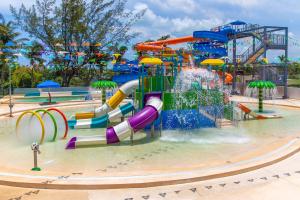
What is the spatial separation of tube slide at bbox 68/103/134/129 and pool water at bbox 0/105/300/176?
0.50m

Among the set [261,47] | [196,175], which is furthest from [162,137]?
[261,47]

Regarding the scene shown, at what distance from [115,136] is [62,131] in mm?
2822

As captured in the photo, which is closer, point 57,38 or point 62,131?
point 62,131

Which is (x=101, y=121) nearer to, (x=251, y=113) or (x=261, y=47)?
(x=251, y=113)

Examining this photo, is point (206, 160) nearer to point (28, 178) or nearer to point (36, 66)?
point (28, 178)

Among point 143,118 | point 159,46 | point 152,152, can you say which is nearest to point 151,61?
point 159,46

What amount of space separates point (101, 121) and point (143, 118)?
13.9 feet

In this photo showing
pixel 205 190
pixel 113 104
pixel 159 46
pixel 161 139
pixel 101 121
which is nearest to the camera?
pixel 205 190

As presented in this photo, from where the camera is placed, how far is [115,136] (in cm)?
1130

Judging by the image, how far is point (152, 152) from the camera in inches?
410

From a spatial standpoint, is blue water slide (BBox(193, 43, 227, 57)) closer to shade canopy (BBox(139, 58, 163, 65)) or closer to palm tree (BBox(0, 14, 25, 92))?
shade canopy (BBox(139, 58, 163, 65))

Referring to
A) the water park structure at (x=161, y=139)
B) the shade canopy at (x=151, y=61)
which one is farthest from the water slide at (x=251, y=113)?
the shade canopy at (x=151, y=61)

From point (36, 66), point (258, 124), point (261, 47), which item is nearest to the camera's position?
point (258, 124)

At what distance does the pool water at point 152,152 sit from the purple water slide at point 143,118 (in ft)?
2.23
